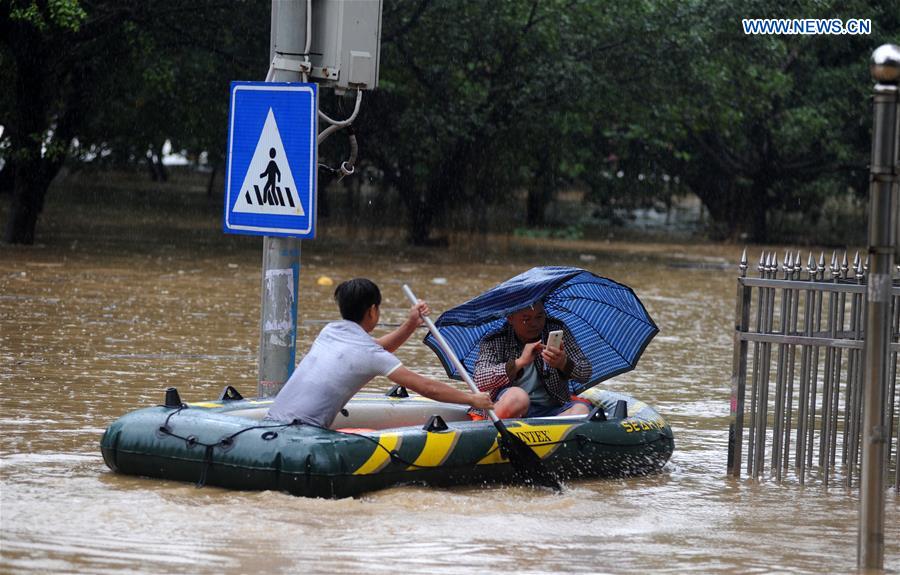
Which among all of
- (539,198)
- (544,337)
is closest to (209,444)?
(544,337)

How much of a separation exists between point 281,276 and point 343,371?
0.86 meters

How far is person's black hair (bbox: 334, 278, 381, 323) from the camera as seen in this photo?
303 inches

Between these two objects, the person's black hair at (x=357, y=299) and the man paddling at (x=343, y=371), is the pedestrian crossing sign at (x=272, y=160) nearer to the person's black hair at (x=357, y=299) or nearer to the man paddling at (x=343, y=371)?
the person's black hair at (x=357, y=299)

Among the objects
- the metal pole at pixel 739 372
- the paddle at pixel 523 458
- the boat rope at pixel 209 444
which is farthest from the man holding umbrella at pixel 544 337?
the boat rope at pixel 209 444

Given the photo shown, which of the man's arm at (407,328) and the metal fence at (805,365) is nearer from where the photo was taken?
the man's arm at (407,328)

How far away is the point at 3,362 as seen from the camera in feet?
39.1

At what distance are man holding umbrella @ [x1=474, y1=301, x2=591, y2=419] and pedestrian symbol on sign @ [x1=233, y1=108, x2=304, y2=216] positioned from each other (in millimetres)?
1723

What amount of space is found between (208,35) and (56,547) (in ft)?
69.1

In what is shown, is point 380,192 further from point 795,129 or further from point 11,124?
point 795,129

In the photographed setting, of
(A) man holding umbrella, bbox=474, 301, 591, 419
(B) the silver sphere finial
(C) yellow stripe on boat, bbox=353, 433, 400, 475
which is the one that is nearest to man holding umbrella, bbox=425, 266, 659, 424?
(A) man holding umbrella, bbox=474, 301, 591, 419

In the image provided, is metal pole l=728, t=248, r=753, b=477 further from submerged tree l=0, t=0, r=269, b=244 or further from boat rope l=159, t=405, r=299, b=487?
submerged tree l=0, t=0, r=269, b=244

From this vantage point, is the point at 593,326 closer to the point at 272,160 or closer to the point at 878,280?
the point at 272,160

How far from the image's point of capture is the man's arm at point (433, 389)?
7.62m

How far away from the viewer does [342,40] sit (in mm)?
7918
